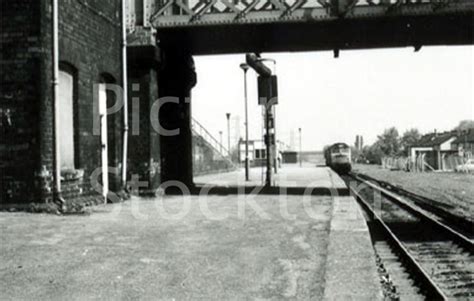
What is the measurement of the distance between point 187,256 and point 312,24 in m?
9.81

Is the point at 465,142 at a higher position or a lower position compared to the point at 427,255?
higher

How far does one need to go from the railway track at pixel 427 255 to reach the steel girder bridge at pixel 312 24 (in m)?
4.87

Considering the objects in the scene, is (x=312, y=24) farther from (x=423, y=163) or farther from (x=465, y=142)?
(x=465, y=142)

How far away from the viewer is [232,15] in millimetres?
13922

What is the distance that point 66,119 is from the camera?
10.6 m

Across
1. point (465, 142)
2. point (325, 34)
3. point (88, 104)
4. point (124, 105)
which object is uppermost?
point (325, 34)

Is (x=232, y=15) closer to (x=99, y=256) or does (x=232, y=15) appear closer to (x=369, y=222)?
(x=369, y=222)

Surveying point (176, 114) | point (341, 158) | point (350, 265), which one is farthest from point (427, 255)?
point (341, 158)

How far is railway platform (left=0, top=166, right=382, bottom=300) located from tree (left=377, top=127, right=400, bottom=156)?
290ft

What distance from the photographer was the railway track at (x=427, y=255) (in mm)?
6273

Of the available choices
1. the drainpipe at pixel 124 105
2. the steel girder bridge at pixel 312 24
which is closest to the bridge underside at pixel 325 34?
the steel girder bridge at pixel 312 24

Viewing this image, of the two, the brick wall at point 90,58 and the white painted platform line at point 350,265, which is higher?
the brick wall at point 90,58

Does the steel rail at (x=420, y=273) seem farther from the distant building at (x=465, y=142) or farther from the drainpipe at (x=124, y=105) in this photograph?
the distant building at (x=465, y=142)

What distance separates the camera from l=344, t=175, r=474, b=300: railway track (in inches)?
247
